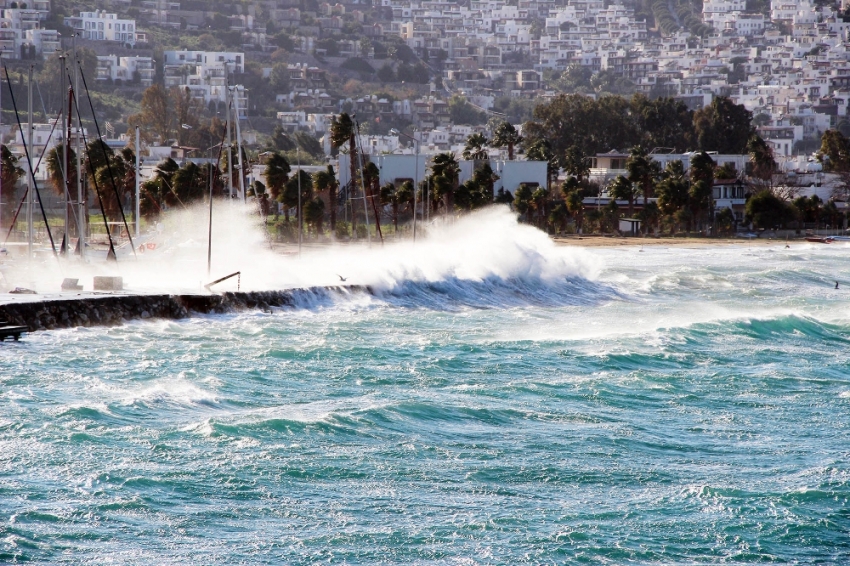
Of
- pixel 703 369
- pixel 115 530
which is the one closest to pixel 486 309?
pixel 703 369

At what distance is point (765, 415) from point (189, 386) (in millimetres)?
10961

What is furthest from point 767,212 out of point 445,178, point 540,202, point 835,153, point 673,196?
point 445,178

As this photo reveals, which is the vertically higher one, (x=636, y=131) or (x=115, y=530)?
(x=636, y=131)

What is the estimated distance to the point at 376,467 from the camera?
57.3 feet

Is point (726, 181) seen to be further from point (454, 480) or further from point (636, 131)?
point (454, 480)

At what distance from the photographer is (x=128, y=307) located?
31.5m

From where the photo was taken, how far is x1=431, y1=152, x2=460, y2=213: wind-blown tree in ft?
232

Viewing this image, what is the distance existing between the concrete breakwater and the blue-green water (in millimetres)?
729

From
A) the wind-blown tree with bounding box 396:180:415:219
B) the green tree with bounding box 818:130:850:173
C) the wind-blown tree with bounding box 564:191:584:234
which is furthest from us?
the green tree with bounding box 818:130:850:173

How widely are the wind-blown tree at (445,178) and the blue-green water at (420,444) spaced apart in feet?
121

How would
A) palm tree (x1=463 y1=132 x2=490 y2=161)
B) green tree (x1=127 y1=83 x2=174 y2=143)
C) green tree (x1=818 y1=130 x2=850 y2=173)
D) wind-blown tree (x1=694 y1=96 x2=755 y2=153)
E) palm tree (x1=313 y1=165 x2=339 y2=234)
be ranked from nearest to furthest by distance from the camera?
palm tree (x1=313 y1=165 x2=339 y2=234) → palm tree (x1=463 y1=132 x2=490 y2=161) → green tree (x1=818 y1=130 x2=850 y2=173) → wind-blown tree (x1=694 y1=96 x2=755 y2=153) → green tree (x1=127 y1=83 x2=174 y2=143)

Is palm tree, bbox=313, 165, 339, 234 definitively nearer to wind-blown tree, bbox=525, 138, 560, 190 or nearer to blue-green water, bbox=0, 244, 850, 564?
wind-blown tree, bbox=525, 138, 560, 190

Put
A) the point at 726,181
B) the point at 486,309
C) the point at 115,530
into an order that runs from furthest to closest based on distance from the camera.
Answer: the point at 726,181 < the point at 486,309 < the point at 115,530

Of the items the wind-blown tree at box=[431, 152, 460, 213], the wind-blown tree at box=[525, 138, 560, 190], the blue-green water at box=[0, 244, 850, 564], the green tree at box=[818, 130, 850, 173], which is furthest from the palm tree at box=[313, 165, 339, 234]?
the green tree at box=[818, 130, 850, 173]
